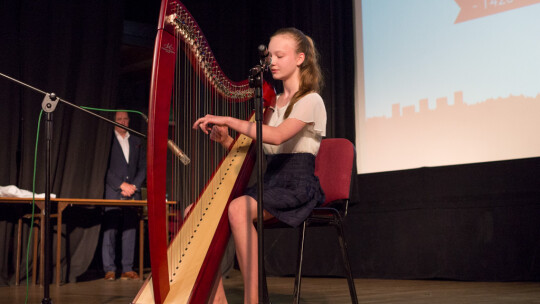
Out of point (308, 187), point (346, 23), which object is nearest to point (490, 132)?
point (346, 23)

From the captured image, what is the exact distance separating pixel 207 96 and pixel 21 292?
229 centimetres

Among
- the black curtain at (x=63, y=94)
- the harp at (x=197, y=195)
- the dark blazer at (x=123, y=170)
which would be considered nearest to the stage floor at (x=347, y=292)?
the black curtain at (x=63, y=94)

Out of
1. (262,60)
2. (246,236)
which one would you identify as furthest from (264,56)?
(246,236)

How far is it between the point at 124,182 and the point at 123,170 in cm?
11

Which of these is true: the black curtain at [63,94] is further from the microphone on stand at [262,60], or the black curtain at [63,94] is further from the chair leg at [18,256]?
the microphone on stand at [262,60]

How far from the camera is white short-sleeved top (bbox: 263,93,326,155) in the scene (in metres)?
1.96

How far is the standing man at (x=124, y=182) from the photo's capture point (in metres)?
4.80

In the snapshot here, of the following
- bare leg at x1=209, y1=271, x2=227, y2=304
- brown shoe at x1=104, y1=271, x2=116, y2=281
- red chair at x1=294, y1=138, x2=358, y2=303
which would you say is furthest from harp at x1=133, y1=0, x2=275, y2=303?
brown shoe at x1=104, y1=271, x2=116, y2=281

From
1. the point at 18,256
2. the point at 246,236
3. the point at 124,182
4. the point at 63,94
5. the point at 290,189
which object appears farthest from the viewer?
the point at 124,182

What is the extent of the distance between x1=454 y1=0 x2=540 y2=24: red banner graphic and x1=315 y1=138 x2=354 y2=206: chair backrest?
2094 mm

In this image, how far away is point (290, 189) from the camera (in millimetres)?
1974

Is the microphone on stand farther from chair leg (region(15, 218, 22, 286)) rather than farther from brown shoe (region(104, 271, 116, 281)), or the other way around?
brown shoe (region(104, 271, 116, 281))

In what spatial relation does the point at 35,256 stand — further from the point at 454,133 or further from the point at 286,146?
the point at 454,133

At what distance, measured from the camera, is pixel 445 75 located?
4055 millimetres
